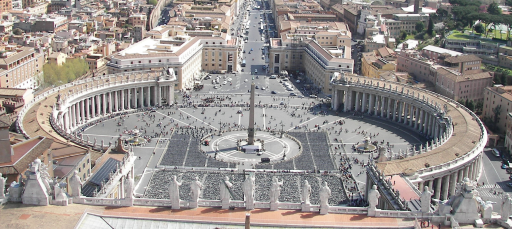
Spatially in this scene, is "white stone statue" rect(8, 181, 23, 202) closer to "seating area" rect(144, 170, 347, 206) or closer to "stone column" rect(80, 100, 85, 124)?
"seating area" rect(144, 170, 347, 206)

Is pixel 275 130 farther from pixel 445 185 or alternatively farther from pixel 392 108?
pixel 445 185

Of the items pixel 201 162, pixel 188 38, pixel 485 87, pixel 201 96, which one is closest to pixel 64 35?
pixel 188 38

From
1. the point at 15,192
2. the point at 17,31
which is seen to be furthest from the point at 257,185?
the point at 17,31

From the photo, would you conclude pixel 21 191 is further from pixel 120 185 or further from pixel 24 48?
pixel 24 48

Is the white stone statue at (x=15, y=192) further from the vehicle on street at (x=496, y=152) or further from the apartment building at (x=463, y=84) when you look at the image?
the apartment building at (x=463, y=84)

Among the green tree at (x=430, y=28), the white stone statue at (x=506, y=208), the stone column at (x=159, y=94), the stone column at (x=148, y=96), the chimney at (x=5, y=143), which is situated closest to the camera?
the white stone statue at (x=506, y=208)

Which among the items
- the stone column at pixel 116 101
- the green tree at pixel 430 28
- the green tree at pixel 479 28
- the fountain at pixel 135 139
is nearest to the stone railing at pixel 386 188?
the fountain at pixel 135 139

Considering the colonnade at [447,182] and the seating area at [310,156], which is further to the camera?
the seating area at [310,156]
